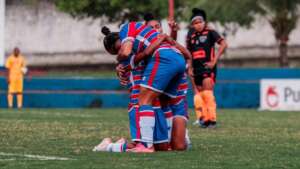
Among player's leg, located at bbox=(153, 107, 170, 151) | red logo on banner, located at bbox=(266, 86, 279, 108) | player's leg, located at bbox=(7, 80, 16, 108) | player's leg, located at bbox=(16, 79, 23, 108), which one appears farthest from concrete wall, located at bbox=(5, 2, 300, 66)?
player's leg, located at bbox=(153, 107, 170, 151)

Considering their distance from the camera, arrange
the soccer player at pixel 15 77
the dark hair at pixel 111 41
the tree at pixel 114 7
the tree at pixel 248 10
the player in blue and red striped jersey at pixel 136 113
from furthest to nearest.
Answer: the tree at pixel 248 10, the tree at pixel 114 7, the soccer player at pixel 15 77, the player in blue and red striped jersey at pixel 136 113, the dark hair at pixel 111 41

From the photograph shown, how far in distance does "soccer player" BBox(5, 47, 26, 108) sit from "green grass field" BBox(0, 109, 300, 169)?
12.3 metres

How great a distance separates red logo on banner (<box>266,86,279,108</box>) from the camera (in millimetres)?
29625

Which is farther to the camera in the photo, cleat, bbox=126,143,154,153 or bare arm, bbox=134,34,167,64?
bare arm, bbox=134,34,167,64

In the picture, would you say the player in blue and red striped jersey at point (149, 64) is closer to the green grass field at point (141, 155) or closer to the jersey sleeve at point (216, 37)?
the green grass field at point (141, 155)

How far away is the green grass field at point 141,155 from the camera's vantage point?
11.6 meters

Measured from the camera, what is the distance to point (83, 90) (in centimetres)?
3297

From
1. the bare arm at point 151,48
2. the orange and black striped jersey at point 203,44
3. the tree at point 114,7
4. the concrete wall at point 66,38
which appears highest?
the tree at point 114,7

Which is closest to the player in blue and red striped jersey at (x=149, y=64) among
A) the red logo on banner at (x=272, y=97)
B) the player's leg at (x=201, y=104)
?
the player's leg at (x=201, y=104)

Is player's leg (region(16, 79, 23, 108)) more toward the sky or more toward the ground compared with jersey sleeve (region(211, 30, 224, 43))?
more toward the ground

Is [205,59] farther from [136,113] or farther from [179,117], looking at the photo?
[136,113]

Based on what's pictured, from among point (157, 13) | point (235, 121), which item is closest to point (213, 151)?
point (235, 121)

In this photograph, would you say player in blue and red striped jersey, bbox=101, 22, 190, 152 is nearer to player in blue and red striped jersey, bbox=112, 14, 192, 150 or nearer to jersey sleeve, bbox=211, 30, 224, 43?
player in blue and red striped jersey, bbox=112, 14, 192, 150

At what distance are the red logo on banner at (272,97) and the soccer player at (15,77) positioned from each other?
738cm
